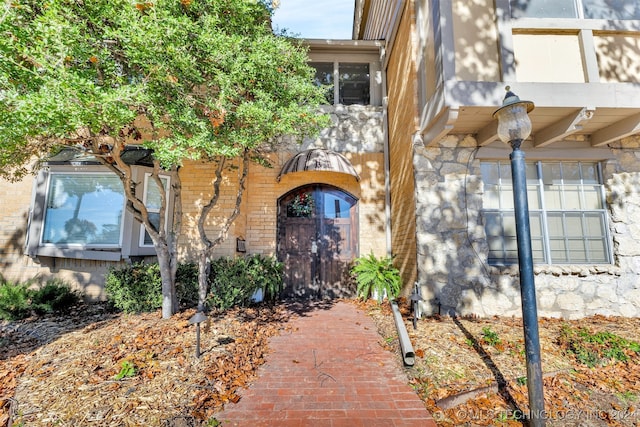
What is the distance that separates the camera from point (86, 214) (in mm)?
6973

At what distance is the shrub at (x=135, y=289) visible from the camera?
5.96 meters

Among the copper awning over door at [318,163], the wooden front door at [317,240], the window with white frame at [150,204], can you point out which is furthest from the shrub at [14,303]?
the copper awning over door at [318,163]

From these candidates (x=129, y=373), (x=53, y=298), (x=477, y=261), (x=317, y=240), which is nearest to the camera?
(x=129, y=373)

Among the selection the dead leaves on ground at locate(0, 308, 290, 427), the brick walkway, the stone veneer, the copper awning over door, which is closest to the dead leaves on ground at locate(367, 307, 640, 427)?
the brick walkway

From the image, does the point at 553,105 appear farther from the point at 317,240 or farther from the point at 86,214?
the point at 86,214

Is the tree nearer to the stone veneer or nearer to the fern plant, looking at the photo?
the stone veneer

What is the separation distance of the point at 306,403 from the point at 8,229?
844cm

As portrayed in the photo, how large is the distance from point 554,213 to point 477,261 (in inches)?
77.9

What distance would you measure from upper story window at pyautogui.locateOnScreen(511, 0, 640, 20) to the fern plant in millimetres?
5527

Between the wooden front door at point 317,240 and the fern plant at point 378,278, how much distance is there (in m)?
0.78

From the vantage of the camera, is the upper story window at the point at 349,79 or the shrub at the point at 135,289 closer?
the shrub at the point at 135,289

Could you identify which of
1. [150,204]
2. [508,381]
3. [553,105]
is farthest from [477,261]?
[150,204]

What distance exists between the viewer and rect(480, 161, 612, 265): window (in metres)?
5.86

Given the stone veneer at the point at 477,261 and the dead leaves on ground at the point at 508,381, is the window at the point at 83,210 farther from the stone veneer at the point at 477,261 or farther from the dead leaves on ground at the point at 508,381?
the stone veneer at the point at 477,261
